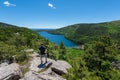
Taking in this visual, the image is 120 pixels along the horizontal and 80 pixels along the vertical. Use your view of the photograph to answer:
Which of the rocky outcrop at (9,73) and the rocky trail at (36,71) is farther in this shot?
the rocky outcrop at (9,73)

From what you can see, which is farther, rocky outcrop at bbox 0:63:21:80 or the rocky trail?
rocky outcrop at bbox 0:63:21:80

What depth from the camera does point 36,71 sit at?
983 inches

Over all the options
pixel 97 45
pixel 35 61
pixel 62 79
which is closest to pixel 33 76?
pixel 62 79

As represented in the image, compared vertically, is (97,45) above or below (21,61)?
above

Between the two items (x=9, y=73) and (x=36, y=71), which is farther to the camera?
(x=36, y=71)

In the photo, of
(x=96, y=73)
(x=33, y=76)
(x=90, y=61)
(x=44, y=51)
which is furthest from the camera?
(x=90, y=61)

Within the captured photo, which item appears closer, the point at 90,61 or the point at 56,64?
the point at 56,64

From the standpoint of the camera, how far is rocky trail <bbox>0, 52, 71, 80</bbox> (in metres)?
21.2

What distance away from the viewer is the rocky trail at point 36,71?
21.2 metres

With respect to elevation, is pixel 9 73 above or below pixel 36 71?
above

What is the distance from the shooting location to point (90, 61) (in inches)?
1257

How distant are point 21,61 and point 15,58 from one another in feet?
4.07

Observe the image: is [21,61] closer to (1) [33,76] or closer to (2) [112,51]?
(1) [33,76]

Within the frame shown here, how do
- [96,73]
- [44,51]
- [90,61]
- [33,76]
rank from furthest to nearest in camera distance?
[90,61] < [96,73] < [44,51] < [33,76]
